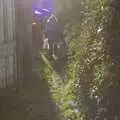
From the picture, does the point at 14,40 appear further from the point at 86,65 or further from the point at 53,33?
the point at 86,65

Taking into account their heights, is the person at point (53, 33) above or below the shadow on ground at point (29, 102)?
above

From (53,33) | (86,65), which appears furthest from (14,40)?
(86,65)

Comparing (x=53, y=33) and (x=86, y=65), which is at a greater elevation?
(x=53, y=33)

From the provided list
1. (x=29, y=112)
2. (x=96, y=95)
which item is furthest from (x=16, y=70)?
(x=96, y=95)

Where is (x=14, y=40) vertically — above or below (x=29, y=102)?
above

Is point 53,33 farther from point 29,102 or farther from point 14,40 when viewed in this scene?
point 29,102

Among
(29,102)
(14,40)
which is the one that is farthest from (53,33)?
(29,102)

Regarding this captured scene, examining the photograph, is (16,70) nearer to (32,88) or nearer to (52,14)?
(32,88)

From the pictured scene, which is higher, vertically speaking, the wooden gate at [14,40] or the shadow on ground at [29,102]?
the wooden gate at [14,40]

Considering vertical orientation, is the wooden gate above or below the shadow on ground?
above

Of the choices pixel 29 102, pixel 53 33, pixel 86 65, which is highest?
pixel 53 33

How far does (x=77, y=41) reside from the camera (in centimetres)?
100

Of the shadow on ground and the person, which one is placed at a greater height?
the person

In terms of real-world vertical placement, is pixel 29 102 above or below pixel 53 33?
below
